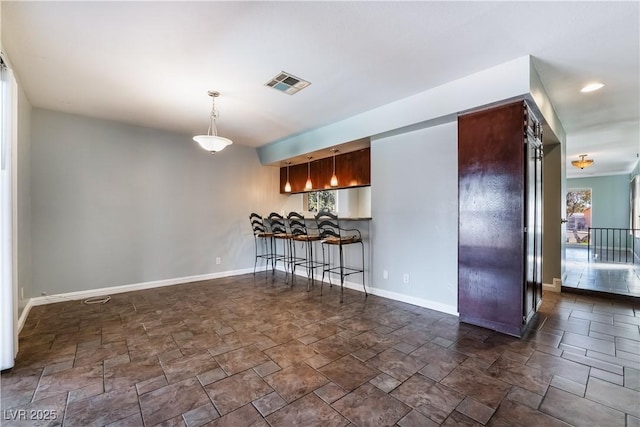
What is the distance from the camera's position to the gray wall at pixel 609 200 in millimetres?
8914

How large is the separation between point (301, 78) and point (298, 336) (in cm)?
252

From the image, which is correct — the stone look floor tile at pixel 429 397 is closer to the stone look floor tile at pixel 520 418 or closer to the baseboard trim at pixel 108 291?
the stone look floor tile at pixel 520 418

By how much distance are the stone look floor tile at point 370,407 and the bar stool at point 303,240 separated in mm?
2553

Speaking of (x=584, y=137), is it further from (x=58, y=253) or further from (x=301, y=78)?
(x=58, y=253)

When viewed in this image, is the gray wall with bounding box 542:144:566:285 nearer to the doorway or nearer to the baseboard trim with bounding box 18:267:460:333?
the baseboard trim with bounding box 18:267:460:333

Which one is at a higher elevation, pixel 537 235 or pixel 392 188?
pixel 392 188

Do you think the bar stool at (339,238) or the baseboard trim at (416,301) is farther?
the bar stool at (339,238)

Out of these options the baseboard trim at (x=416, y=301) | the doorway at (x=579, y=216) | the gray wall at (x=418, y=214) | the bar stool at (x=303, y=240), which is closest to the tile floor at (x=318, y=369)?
the baseboard trim at (x=416, y=301)

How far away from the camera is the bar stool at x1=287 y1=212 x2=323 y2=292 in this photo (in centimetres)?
444

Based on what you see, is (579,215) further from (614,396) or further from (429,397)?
A: (429,397)

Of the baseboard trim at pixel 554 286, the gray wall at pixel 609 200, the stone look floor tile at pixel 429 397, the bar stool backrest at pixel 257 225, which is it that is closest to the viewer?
the stone look floor tile at pixel 429 397

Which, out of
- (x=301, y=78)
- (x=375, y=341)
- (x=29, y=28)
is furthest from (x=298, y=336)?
(x=29, y=28)

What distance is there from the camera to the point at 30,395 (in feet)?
5.78

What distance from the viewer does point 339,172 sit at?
5.11m
